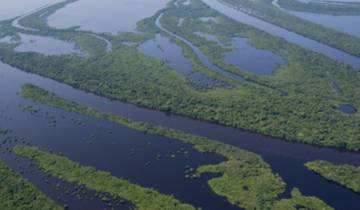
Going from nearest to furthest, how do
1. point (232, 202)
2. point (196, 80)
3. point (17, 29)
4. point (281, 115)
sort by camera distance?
point (232, 202) < point (281, 115) < point (196, 80) < point (17, 29)

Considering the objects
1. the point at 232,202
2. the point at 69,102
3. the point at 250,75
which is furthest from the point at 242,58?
the point at 232,202

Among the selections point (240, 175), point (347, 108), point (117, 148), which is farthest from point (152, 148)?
point (347, 108)

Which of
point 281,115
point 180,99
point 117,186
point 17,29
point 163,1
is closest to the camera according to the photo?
point 117,186

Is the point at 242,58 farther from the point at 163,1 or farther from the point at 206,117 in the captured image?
the point at 163,1

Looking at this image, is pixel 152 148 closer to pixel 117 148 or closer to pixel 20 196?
pixel 117 148

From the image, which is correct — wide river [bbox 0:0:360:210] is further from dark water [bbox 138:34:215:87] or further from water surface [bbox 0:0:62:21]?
water surface [bbox 0:0:62:21]

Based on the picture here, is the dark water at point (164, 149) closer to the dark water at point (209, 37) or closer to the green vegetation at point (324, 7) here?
the dark water at point (209, 37)

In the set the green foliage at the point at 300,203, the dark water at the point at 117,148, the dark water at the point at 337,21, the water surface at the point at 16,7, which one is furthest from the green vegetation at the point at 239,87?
the water surface at the point at 16,7
